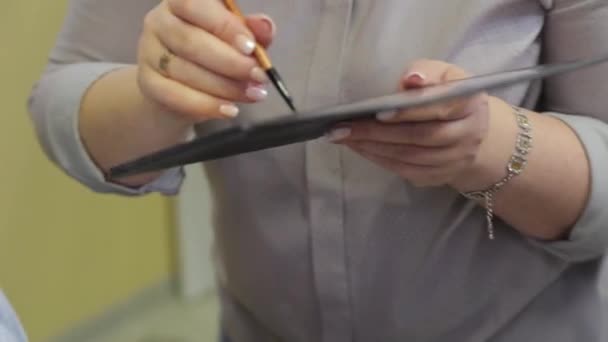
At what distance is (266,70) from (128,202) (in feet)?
3.67

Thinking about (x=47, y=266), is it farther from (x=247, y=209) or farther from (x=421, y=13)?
(x=421, y=13)

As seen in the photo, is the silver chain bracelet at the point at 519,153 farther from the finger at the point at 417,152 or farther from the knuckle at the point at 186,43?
the knuckle at the point at 186,43

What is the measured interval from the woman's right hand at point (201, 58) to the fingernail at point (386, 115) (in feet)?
0.28

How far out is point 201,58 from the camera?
463 millimetres

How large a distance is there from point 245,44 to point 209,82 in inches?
1.5

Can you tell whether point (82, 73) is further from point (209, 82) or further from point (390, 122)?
point (390, 122)

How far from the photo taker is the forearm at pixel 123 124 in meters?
0.57

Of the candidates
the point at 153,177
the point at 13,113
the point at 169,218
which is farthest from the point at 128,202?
the point at 153,177

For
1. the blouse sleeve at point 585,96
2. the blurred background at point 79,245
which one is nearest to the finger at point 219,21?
the blouse sleeve at point 585,96

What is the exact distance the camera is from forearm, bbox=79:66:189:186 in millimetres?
569

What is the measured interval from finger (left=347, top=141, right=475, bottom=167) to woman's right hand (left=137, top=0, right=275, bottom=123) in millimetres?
78

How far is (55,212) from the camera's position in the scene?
4.51ft

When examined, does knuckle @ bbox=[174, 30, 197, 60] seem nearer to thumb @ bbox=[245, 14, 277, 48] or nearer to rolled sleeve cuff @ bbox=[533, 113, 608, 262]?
thumb @ bbox=[245, 14, 277, 48]

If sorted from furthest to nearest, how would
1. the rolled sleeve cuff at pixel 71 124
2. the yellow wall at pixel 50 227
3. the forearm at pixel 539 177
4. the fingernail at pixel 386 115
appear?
the yellow wall at pixel 50 227
the rolled sleeve cuff at pixel 71 124
the forearm at pixel 539 177
the fingernail at pixel 386 115
